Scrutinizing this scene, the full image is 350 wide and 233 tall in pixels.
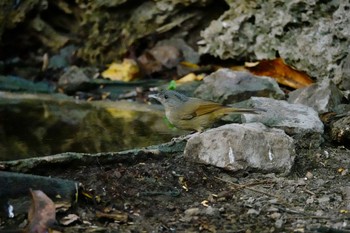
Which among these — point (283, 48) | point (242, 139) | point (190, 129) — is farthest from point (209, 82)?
point (242, 139)

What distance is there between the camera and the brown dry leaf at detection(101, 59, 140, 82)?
8.86m

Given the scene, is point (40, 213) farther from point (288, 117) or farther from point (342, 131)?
point (342, 131)

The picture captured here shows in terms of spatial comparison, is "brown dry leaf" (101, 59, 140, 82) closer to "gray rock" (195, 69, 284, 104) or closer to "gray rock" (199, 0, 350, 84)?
"gray rock" (199, 0, 350, 84)

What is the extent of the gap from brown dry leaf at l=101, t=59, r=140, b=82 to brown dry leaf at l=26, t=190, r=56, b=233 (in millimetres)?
5498

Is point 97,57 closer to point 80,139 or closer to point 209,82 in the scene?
point 209,82

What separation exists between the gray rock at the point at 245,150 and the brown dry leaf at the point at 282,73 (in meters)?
2.91

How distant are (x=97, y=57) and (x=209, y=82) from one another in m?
3.13

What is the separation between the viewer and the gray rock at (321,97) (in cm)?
574

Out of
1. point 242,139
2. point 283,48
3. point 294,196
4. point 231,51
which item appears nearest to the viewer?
point 294,196

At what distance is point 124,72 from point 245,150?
478 centimetres

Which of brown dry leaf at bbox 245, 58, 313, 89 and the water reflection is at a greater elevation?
the water reflection

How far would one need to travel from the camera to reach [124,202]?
148 inches

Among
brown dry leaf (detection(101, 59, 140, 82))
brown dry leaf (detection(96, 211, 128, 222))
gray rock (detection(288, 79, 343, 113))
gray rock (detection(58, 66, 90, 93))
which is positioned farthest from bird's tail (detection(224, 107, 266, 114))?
brown dry leaf (detection(101, 59, 140, 82))

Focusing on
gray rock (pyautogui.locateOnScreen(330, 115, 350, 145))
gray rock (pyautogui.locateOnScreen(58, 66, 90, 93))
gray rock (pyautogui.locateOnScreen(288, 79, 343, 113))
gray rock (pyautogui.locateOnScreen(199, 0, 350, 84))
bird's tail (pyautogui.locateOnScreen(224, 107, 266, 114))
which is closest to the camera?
gray rock (pyautogui.locateOnScreen(330, 115, 350, 145))
